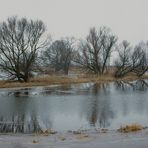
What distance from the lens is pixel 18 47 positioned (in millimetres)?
53969

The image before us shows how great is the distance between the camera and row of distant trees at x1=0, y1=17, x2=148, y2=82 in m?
54.0

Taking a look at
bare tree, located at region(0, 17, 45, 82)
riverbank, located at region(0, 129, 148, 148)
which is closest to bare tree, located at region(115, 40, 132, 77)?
bare tree, located at region(0, 17, 45, 82)

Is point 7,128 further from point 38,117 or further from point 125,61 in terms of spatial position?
point 125,61

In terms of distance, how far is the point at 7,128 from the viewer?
15156 millimetres

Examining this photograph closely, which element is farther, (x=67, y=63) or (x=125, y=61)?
(x=67, y=63)

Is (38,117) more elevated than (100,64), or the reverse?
(100,64)

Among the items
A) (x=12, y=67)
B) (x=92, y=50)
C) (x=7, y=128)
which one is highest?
(x=92, y=50)

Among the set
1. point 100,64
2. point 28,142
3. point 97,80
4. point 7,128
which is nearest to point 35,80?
point 97,80

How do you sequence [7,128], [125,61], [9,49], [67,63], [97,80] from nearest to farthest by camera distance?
[7,128] → [9,49] → [97,80] → [125,61] → [67,63]

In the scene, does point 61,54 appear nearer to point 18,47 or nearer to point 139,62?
point 139,62

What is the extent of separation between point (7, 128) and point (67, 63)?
82351 mm

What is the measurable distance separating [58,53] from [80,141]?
309ft

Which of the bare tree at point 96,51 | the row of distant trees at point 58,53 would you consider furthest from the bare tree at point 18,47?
the bare tree at point 96,51

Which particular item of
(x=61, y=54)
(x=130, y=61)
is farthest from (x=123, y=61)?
(x=61, y=54)
